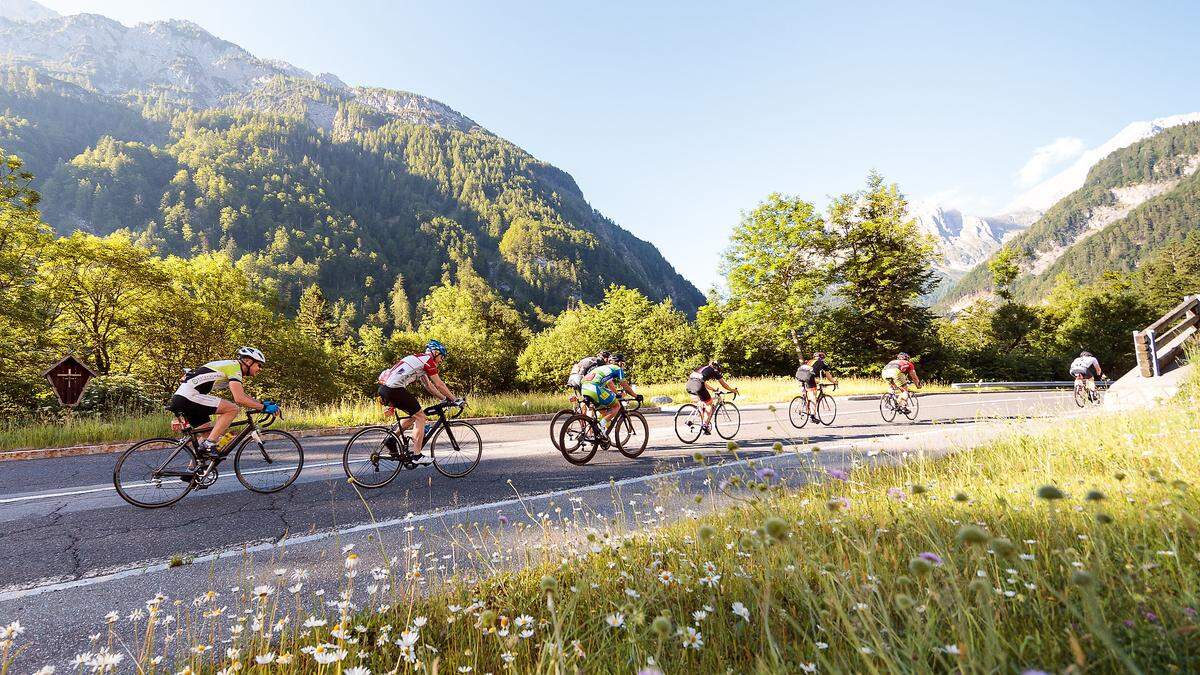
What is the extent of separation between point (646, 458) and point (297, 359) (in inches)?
1221

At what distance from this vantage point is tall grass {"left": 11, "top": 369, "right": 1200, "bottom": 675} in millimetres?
1617

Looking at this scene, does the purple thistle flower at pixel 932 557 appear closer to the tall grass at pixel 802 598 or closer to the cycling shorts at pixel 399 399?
the tall grass at pixel 802 598

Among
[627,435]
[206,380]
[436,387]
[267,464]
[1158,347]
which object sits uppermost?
[206,380]

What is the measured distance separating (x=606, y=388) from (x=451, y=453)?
2965 millimetres

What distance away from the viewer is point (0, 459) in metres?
9.12

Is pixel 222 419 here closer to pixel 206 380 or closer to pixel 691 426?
pixel 206 380

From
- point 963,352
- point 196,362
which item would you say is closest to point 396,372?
point 196,362

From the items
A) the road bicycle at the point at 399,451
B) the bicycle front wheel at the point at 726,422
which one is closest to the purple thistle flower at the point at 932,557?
the road bicycle at the point at 399,451

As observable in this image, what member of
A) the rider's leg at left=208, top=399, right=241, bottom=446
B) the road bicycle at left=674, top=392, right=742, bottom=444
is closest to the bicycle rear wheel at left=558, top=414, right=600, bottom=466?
the road bicycle at left=674, top=392, right=742, bottom=444

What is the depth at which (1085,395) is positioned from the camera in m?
15.7

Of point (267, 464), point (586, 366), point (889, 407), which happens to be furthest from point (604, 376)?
point (889, 407)

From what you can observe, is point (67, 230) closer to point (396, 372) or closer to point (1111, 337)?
point (396, 372)

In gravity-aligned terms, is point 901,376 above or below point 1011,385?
above

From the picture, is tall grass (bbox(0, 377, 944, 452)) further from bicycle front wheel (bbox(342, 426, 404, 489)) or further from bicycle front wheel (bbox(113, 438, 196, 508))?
bicycle front wheel (bbox(342, 426, 404, 489))
